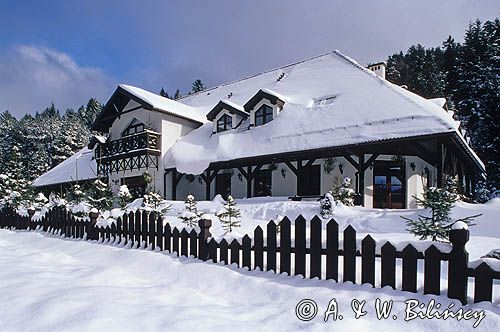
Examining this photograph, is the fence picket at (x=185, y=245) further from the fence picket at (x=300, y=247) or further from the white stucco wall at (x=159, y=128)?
the white stucco wall at (x=159, y=128)

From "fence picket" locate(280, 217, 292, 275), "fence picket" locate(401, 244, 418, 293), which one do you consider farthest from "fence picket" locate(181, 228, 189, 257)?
"fence picket" locate(401, 244, 418, 293)

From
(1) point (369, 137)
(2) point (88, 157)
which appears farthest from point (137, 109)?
(1) point (369, 137)

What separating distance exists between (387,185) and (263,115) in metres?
7.46

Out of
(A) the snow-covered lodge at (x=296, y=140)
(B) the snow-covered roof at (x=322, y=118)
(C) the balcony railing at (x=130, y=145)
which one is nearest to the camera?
(B) the snow-covered roof at (x=322, y=118)

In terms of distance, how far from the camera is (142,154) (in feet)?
70.4

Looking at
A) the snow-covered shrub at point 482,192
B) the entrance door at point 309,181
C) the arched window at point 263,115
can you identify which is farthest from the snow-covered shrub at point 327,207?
the snow-covered shrub at point 482,192

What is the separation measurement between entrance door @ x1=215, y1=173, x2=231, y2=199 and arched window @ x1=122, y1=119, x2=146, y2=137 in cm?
675

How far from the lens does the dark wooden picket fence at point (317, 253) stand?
348cm

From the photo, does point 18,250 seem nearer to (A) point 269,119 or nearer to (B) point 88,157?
(A) point 269,119

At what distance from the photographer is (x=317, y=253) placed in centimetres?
441

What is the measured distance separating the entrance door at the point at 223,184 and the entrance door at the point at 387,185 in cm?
838

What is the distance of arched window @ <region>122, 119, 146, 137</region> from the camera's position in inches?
933

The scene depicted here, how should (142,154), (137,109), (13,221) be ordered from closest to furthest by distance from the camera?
(13,221), (142,154), (137,109)

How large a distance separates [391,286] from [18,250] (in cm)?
784
